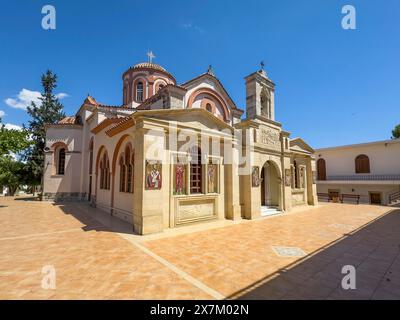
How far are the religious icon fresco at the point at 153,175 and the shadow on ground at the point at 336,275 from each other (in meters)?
5.11

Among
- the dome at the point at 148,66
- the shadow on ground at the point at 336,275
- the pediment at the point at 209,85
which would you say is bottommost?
the shadow on ground at the point at 336,275

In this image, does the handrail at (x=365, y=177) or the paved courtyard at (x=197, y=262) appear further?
the handrail at (x=365, y=177)

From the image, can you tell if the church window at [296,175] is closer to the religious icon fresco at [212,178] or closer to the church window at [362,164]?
the religious icon fresco at [212,178]

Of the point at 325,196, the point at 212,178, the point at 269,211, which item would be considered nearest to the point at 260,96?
the point at 212,178

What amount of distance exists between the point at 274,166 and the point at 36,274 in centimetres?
1335

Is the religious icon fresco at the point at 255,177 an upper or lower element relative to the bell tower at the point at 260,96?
lower

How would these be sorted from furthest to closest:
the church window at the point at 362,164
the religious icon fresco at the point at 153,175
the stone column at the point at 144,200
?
the church window at the point at 362,164
the religious icon fresco at the point at 153,175
the stone column at the point at 144,200

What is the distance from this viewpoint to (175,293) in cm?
380

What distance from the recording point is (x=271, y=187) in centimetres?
1477

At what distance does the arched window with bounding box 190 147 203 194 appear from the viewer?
9930 mm

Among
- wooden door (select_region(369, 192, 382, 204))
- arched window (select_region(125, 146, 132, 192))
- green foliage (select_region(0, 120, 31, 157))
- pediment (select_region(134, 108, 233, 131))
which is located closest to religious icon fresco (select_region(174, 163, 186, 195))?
pediment (select_region(134, 108, 233, 131))

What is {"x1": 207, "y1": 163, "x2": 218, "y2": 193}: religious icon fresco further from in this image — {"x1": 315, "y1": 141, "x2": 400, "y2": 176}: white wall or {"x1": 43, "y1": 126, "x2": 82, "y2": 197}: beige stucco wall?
{"x1": 315, "y1": 141, "x2": 400, "y2": 176}: white wall

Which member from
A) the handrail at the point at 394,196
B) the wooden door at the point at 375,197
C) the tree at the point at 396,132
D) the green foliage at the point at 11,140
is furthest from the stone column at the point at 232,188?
the tree at the point at 396,132

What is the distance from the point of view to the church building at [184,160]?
27.3 ft
